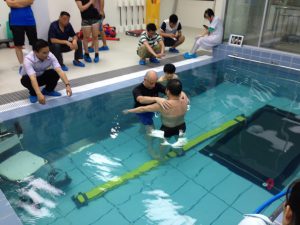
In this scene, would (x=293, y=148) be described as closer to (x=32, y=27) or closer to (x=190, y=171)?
(x=190, y=171)

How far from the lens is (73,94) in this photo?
14.5 feet

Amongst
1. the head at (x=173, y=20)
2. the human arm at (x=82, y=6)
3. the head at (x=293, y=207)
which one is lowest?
the head at (x=293, y=207)

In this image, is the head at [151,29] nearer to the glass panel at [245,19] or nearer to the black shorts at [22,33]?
the glass panel at [245,19]

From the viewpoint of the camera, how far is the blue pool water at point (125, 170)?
2418 millimetres

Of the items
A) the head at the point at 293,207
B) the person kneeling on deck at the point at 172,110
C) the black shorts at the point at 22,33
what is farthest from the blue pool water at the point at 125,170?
the black shorts at the point at 22,33

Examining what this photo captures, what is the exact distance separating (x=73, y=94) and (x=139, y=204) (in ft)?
8.02

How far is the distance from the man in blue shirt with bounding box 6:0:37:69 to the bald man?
8.81 ft

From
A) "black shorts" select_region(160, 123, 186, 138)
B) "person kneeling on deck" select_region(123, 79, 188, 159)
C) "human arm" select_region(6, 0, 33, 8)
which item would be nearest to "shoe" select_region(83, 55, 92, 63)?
"human arm" select_region(6, 0, 33, 8)

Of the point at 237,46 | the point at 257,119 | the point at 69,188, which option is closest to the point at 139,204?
A: the point at 69,188

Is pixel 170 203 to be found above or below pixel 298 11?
below

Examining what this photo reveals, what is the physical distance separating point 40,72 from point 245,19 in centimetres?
466

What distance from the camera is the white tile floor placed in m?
4.90

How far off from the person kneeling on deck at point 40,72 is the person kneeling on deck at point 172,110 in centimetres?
152

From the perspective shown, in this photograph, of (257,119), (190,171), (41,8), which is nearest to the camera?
(190,171)
